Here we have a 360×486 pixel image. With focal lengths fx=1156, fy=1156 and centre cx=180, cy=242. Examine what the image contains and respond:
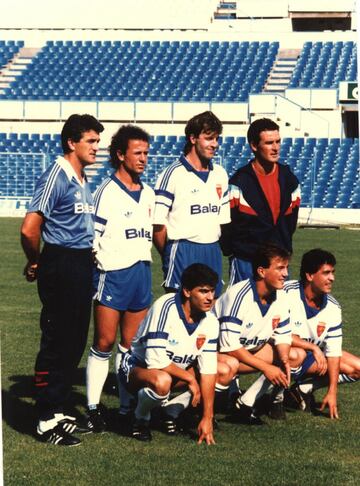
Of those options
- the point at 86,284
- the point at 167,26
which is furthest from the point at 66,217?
the point at 167,26

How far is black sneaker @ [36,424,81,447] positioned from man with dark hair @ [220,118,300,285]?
1851 millimetres

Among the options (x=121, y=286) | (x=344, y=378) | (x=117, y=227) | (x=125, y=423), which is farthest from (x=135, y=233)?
(x=344, y=378)

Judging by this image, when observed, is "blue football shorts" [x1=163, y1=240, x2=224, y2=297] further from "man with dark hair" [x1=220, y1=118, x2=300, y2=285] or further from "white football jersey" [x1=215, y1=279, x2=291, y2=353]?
"white football jersey" [x1=215, y1=279, x2=291, y2=353]

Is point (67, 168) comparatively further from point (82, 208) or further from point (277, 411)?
point (277, 411)

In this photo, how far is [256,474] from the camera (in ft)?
19.7

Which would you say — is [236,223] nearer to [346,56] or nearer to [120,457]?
[120,457]

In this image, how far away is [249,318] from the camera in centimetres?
733

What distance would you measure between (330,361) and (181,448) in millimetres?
1537

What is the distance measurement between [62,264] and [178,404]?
3.87 feet

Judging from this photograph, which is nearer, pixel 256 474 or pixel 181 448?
pixel 256 474

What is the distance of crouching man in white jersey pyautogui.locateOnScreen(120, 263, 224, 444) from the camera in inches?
265

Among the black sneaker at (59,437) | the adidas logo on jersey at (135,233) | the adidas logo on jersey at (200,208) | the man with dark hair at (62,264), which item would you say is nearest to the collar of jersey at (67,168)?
the man with dark hair at (62,264)

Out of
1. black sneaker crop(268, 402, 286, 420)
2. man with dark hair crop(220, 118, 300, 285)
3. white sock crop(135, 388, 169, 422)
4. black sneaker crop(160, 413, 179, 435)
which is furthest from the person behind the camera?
man with dark hair crop(220, 118, 300, 285)

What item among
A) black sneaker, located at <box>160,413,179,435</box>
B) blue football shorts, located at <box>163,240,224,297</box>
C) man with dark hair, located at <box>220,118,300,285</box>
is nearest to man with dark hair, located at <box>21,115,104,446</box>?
black sneaker, located at <box>160,413,179,435</box>
